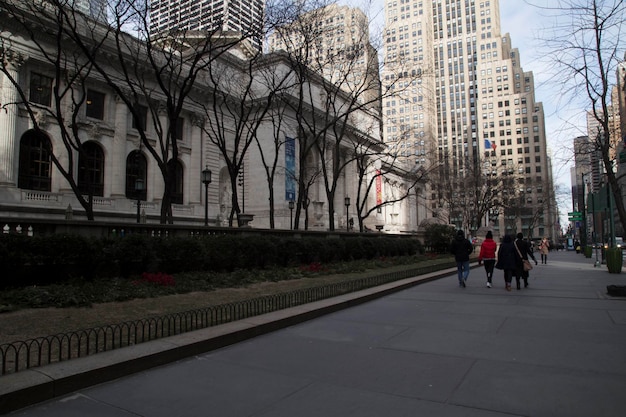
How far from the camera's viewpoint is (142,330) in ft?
21.2

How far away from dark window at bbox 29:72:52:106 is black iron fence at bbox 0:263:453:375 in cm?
2874

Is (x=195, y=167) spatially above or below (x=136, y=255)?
above

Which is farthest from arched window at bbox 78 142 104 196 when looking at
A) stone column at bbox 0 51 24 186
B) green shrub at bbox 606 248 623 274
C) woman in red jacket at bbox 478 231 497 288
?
green shrub at bbox 606 248 623 274

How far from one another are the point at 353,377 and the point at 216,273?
10437 mm

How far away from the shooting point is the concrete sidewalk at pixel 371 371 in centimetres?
427

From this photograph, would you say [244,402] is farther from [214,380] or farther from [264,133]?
[264,133]

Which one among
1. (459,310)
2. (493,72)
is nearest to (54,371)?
(459,310)

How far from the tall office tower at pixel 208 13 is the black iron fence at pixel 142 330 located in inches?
538

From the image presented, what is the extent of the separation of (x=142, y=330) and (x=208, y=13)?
669 inches

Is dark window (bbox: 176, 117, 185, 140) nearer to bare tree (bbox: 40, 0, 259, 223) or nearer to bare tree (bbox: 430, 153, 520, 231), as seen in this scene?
bare tree (bbox: 40, 0, 259, 223)

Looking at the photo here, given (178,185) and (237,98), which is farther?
(237,98)

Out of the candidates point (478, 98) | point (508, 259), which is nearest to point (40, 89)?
point (508, 259)

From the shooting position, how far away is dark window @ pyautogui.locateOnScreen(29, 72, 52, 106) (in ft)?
98.9

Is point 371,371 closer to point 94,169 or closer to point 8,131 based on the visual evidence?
point 8,131
